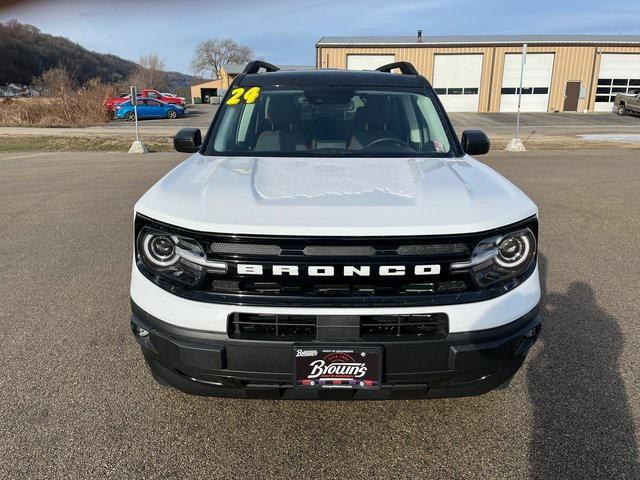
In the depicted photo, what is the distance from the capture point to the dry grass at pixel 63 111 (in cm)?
2697

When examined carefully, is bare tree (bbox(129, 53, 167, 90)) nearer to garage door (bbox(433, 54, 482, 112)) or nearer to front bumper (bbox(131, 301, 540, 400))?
garage door (bbox(433, 54, 482, 112))

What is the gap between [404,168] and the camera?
2943mm

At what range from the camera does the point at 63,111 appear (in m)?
27.3

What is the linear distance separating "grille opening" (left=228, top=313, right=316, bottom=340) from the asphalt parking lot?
0.67 metres

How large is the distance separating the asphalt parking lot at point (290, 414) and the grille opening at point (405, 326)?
669 millimetres

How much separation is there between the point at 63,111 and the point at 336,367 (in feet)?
97.1

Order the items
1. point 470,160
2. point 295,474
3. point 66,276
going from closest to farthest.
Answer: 1. point 295,474
2. point 470,160
3. point 66,276

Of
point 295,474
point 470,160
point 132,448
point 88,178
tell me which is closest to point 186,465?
point 132,448

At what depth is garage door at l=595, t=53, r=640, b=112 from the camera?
39531 mm

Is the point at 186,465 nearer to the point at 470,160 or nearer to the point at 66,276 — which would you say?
the point at 470,160

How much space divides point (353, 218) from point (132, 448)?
5.01ft

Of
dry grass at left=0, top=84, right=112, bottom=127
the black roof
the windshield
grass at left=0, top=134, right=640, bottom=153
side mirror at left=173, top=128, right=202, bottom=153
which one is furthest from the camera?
dry grass at left=0, top=84, right=112, bottom=127

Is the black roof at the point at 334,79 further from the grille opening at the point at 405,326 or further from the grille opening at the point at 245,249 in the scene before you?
the grille opening at the point at 405,326

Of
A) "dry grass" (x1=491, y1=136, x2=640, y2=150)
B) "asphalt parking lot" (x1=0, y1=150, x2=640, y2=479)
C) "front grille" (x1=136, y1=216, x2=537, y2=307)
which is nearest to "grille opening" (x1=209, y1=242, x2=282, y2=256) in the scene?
"front grille" (x1=136, y1=216, x2=537, y2=307)
